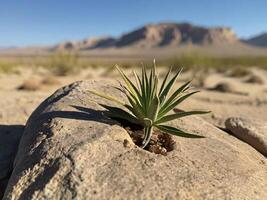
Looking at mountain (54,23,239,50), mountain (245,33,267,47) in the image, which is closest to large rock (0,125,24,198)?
mountain (54,23,239,50)

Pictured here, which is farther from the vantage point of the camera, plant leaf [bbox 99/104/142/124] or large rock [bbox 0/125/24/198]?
large rock [bbox 0/125/24/198]

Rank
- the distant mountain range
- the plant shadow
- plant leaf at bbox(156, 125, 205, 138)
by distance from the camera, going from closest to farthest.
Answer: plant leaf at bbox(156, 125, 205, 138) → the plant shadow → the distant mountain range

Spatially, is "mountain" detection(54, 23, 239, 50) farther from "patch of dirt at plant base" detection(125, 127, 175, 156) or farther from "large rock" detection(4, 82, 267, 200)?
"large rock" detection(4, 82, 267, 200)

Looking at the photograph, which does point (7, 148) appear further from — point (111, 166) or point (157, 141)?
point (111, 166)

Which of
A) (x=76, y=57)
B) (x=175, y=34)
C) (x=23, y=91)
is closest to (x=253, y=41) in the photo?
(x=175, y=34)

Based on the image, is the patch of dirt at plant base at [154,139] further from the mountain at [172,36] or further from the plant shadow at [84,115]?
the mountain at [172,36]

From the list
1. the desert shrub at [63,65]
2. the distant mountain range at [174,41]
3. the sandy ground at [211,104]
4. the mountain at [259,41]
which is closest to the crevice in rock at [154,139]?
the sandy ground at [211,104]

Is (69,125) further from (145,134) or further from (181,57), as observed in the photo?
(181,57)
